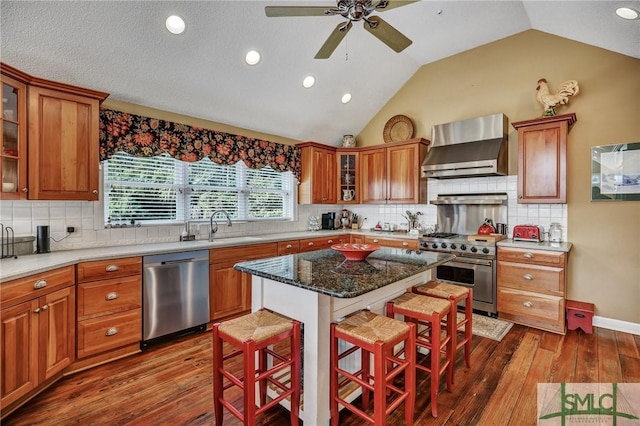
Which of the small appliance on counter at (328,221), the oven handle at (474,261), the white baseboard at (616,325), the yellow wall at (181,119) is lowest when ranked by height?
the white baseboard at (616,325)

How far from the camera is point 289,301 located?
194 cm

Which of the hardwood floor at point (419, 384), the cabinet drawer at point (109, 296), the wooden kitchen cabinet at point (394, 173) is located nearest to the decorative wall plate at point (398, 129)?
the wooden kitchen cabinet at point (394, 173)

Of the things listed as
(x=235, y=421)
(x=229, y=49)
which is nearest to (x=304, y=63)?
(x=229, y=49)

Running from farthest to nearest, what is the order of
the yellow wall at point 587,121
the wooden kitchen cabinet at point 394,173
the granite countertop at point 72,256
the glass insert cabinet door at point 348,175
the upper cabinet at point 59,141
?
the glass insert cabinet door at point 348,175 < the wooden kitchen cabinet at point 394,173 < the yellow wall at point 587,121 < the upper cabinet at point 59,141 < the granite countertop at point 72,256

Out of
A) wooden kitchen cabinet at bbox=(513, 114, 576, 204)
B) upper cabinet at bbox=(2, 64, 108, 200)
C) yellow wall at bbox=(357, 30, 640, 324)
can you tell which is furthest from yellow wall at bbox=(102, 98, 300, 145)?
wooden kitchen cabinet at bbox=(513, 114, 576, 204)

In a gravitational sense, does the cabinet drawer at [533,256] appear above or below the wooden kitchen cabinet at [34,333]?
above

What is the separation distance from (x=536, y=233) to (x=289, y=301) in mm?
3240

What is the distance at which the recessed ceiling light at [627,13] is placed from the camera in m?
2.40

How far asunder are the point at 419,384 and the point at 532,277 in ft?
6.47

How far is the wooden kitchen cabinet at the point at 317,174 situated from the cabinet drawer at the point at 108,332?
2907 mm

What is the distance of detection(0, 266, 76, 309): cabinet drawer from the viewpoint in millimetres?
1946

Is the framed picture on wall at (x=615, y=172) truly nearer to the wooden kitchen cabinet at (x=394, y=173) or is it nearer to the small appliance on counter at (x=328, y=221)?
the wooden kitchen cabinet at (x=394, y=173)

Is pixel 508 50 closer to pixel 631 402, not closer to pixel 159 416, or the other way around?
pixel 631 402

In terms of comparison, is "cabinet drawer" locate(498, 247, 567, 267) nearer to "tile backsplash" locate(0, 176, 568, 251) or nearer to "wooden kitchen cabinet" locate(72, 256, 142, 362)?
"tile backsplash" locate(0, 176, 568, 251)
